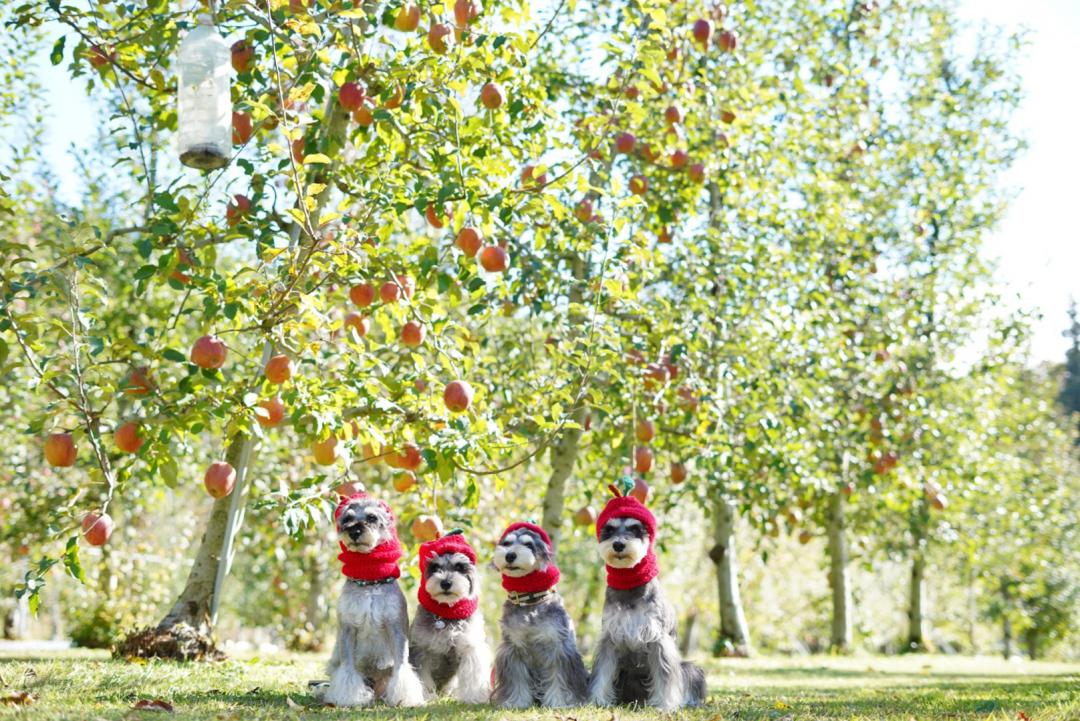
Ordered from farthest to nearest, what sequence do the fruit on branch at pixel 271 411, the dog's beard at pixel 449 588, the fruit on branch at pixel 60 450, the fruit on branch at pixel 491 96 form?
the fruit on branch at pixel 491 96
the fruit on branch at pixel 271 411
the dog's beard at pixel 449 588
the fruit on branch at pixel 60 450

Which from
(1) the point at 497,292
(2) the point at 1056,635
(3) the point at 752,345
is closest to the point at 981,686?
(3) the point at 752,345

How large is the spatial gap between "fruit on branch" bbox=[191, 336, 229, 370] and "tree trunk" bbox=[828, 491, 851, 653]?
37.7 feet

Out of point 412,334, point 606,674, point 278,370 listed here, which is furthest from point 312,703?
point 412,334

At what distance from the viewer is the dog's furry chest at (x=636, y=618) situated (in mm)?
5402

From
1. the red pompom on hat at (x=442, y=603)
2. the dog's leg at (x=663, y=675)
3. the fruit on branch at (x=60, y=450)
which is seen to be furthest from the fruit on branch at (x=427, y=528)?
the fruit on branch at (x=60, y=450)

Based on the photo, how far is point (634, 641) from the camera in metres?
5.40

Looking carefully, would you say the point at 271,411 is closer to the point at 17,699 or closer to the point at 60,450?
the point at 60,450

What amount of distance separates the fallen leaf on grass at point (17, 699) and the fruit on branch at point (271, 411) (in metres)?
1.99

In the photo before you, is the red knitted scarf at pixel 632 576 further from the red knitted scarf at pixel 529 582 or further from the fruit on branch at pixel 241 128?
the fruit on branch at pixel 241 128

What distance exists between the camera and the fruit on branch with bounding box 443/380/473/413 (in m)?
6.47

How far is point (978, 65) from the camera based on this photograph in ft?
55.2

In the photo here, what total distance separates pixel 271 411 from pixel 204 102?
2.10m

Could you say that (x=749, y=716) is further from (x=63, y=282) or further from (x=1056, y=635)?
(x=1056, y=635)

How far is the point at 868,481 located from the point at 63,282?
26.0 ft
